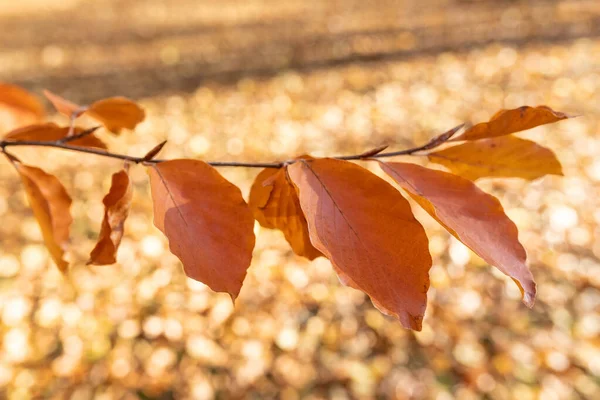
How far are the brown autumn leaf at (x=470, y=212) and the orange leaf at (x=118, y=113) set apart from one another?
0.38 metres

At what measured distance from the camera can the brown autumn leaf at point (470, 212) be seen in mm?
416

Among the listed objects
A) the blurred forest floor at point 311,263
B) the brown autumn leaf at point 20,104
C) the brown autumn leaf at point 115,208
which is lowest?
the blurred forest floor at point 311,263

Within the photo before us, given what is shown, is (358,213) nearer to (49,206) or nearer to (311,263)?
(49,206)

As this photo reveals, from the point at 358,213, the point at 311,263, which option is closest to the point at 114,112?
the point at 358,213

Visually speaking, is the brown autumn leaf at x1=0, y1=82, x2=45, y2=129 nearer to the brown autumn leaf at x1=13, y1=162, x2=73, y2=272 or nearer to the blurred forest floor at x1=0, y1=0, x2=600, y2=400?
the brown autumn leaf at x1=13, y1=162, x2=73, y2=272

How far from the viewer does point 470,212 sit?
1.48ft

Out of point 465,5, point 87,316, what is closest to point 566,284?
point 87,316

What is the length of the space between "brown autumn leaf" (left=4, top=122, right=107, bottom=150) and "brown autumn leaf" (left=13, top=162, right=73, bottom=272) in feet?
0.19

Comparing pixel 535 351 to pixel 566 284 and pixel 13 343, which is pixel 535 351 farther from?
pixel 13 343

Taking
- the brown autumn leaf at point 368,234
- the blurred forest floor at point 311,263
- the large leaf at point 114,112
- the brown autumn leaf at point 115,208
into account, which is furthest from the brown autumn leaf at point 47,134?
the blurred forest floor at point 311,263

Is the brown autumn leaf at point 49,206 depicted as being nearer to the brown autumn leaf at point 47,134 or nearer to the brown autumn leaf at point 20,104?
the brown autumn leaf at point 47,134

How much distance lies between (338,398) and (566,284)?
1.09 m

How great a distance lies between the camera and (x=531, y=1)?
5.88 m

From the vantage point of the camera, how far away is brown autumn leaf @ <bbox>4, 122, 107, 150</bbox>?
2.14ft
